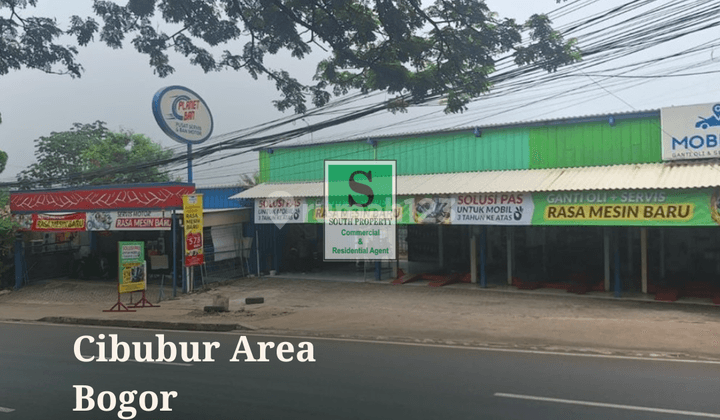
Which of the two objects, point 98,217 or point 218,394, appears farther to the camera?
point 98,217

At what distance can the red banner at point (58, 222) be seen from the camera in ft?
71.9

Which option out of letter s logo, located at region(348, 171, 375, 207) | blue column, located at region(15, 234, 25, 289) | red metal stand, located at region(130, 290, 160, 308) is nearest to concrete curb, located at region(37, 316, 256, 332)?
red metal stand, located at region(130, 290, 160, 308)

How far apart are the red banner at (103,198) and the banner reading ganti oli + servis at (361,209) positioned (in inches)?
195

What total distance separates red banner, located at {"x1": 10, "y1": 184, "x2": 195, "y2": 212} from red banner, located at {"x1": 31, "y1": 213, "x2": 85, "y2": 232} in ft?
0.82

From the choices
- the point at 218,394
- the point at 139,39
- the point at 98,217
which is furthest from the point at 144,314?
the point at 218,394

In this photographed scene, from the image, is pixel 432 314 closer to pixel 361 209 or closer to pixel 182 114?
pixel 361 209

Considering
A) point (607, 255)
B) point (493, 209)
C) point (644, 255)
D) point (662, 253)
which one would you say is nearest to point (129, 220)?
point (493, 209)

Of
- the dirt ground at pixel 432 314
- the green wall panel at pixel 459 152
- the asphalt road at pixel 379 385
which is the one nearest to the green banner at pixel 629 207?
the dirt ground at pixel 432 314

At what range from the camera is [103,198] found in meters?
21.2

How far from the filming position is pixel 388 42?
33.7 ft

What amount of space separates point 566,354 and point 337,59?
20.6 ft

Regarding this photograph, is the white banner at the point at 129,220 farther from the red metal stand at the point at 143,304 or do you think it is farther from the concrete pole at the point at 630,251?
the concrete pole at the point at 630,251

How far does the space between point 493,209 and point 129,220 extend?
1182 cm

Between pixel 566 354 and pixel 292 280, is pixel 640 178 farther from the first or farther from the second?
pixel 292 280
